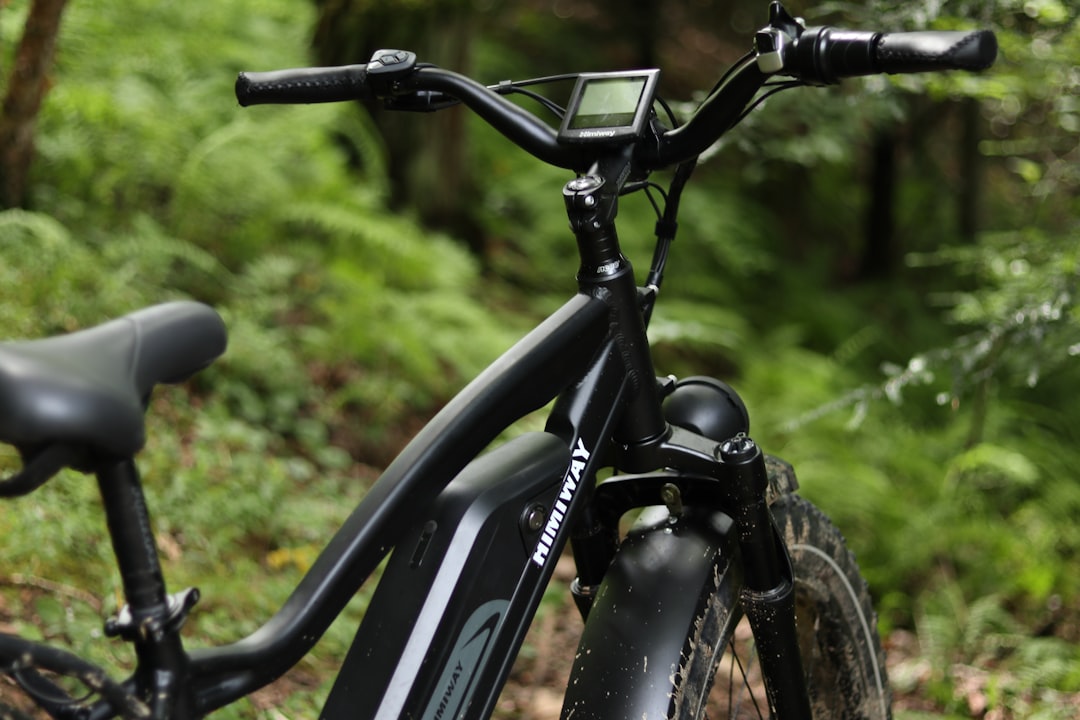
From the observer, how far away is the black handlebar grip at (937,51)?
4.84 ft

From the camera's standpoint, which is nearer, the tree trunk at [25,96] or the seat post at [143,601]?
the seat post at [143,601]

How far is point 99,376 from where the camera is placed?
123 centimetres

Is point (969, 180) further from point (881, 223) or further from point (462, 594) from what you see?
point (462, 594)

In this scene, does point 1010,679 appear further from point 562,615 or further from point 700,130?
point 700,130

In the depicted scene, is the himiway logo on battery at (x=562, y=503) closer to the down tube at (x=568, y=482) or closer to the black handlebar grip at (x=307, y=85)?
the down tube at (x=568, y=482)

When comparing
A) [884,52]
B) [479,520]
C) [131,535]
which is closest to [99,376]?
[131,535]

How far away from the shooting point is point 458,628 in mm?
1621

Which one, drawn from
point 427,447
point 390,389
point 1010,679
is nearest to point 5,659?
point 427,447

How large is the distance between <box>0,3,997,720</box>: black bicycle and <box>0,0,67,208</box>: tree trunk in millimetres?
2144

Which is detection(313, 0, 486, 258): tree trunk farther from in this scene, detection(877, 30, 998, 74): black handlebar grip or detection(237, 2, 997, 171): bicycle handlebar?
detection(877, 30, 998, 74): black handlebar grip

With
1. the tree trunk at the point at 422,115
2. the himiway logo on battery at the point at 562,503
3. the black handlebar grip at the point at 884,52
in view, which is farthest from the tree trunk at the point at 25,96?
the black handlebar grip at the point at 884,52

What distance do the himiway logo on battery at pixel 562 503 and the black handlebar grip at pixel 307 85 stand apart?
77cm

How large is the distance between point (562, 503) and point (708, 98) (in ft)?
2.37

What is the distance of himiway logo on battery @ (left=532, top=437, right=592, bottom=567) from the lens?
5.76 ft
